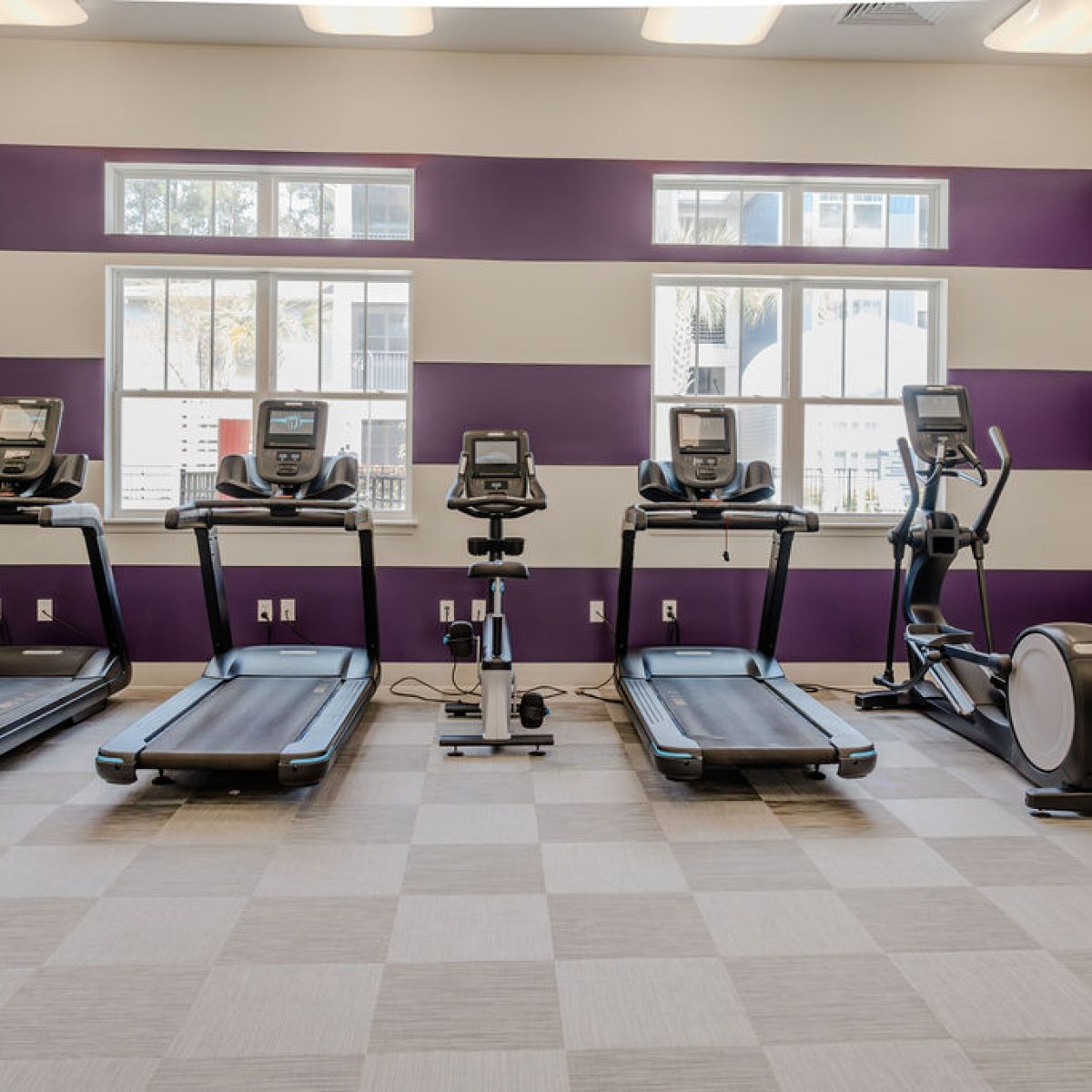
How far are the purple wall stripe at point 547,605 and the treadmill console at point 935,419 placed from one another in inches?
44.6

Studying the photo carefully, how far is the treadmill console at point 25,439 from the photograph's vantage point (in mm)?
4582

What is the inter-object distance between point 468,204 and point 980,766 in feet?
13.6

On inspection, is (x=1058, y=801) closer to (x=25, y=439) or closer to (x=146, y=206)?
(x=25, y=439)

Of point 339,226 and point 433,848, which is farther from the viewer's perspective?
point 339,226

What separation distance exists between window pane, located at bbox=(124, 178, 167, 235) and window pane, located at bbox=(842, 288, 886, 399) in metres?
4.31

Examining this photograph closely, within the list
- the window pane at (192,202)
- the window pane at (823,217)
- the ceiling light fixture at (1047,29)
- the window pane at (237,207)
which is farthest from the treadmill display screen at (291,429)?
the ceiling light fixture at (1047,29)

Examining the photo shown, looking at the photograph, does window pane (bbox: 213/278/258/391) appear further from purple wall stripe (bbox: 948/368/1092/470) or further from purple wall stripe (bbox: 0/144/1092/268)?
purple wall stripe (bbox: 948/368/1092/470)

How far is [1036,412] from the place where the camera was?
5.53m

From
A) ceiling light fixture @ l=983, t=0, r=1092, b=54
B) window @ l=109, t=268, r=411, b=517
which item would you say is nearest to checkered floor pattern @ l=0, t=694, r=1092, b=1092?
window @ l=109, t=268, r=411, b=517

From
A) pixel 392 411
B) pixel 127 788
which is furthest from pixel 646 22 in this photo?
pixel 127 788

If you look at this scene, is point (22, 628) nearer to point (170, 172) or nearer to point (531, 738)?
point (170, 172)

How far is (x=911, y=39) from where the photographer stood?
17.0 ft

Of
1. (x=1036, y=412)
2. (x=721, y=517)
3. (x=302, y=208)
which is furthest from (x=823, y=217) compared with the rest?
(x=302, y=208)

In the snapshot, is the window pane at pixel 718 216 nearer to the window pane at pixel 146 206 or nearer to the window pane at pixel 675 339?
the window pane at pixel 675 339
